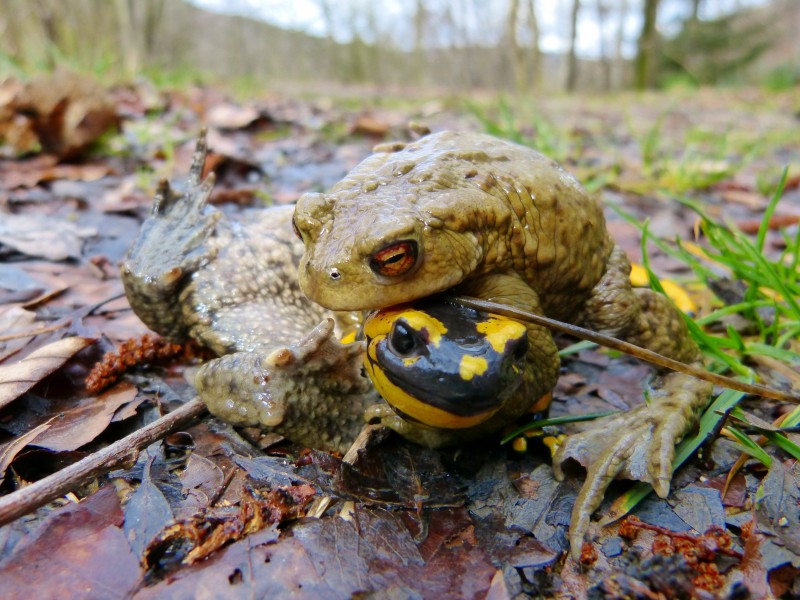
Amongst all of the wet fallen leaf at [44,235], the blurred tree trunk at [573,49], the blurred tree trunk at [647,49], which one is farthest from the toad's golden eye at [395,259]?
the blurred tree trunk at [573,49]

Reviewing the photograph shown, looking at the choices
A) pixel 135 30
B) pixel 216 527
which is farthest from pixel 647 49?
pixel 216 527

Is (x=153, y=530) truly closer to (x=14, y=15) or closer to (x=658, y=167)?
(x=658, y=167)

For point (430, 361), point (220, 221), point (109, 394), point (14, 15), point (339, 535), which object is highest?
point (14, 15)

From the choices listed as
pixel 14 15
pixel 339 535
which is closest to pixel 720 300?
pixel 339 535

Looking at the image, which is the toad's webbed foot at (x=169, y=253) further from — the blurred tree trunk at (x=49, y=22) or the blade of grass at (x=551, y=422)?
the blurred tree trunk at (x=49, y=22)

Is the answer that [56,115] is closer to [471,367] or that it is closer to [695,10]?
[471,367]

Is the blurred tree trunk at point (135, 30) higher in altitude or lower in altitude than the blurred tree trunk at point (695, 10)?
lower

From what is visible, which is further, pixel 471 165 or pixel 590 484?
pixel 471 165

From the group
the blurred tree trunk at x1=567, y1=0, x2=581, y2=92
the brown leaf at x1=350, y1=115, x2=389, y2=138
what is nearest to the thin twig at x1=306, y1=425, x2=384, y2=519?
the brown leaf at x1=350, y1=115, x2=389, y2=138
